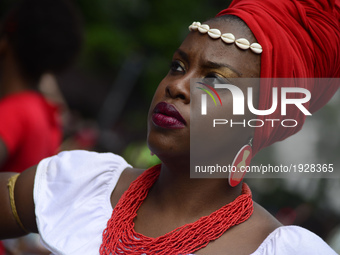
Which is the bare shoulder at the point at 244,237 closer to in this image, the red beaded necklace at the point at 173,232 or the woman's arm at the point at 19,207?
the red beaded necklace at the point at 173,232

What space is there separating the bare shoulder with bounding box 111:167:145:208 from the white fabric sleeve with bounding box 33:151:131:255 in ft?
0.06

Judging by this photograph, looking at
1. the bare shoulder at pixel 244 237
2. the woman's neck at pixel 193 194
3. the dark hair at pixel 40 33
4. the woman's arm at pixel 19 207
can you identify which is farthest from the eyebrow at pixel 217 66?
the dark hair at pixel 40 33

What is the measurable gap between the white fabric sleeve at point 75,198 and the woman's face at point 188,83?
32 cm

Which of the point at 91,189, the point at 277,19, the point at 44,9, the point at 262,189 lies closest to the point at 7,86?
the point at 44,9

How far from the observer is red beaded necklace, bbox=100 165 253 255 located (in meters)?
1.56

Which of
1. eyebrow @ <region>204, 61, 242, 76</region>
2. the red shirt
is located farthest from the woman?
the red shirt

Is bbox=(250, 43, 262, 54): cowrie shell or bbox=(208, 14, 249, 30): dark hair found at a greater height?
bbox=(208, 14, 249, 30): dark hair

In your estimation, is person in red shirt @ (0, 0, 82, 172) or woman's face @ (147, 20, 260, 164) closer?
woman's face @ (147, 20, 260, 164)

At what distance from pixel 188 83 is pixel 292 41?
0.39m

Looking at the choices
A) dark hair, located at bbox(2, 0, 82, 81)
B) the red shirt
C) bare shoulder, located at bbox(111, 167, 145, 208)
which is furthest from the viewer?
dark hair, located at bbox(2, 0, 82, 81)

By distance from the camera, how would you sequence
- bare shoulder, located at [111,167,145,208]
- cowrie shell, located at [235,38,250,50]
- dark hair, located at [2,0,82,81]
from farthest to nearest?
1. dark hair, located at [2,0,82,81]
2. bare shoulder, located at [111,167,145,208]
3. cowrie shell, located at [235,38,250,50]

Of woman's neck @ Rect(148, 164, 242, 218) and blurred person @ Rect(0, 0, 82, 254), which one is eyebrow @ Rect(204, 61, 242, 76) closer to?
woman's neck @ Rect(148, 164, 242, 218)

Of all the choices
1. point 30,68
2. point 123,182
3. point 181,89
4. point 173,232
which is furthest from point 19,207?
point 30,68

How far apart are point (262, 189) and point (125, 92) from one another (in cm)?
710
